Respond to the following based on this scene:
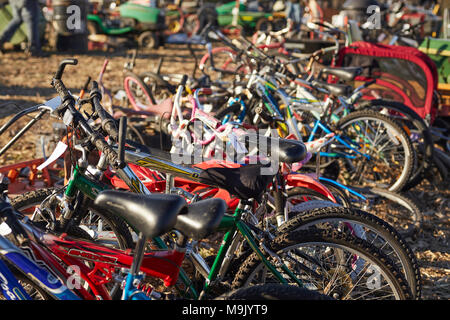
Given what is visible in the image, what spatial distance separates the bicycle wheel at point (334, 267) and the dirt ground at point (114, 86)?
111 centimetres

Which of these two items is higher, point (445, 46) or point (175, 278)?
point (445, 46)

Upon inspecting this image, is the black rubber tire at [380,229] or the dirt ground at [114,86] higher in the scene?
the black rubber tire at [380,229]

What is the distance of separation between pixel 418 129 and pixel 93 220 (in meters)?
3.76

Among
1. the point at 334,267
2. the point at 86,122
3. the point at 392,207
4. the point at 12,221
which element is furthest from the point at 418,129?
the point at 12,221

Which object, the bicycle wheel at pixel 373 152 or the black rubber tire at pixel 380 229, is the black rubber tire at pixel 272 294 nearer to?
the black rubber tire at pixel 380 229

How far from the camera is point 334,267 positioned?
282 cm

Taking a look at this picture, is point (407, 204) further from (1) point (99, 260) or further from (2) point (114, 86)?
(2) point (114, 86)

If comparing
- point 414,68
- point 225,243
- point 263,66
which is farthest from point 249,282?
point 414,68

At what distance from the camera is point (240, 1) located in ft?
56.2

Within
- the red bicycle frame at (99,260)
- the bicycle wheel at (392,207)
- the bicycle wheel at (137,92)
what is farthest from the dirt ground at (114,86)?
the bicycle wheel at (137,92)

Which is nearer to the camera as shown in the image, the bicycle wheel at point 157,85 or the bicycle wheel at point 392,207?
the bicycle wheel at point 392,207

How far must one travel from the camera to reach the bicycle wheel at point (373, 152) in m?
4.95
